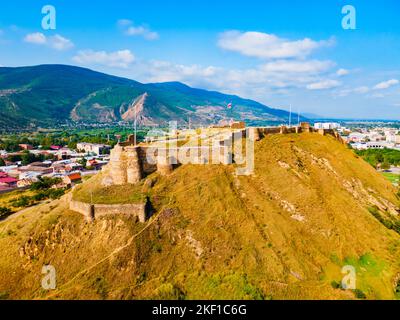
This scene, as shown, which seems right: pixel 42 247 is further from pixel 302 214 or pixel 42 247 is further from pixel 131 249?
pixel 302 214

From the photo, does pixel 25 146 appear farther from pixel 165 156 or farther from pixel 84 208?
pixel 84 208

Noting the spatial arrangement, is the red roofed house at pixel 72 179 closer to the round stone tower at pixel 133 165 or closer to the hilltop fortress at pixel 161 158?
the hilltop fortress at pixel 161 158

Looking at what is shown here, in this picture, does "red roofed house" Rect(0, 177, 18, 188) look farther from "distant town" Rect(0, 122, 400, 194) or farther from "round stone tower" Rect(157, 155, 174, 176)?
"round stone tower" Rect(157, 155, 174, 176)

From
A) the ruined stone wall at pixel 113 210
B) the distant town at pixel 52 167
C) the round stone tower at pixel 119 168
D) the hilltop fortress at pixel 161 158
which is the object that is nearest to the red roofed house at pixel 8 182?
the distant town at pixel 52 167

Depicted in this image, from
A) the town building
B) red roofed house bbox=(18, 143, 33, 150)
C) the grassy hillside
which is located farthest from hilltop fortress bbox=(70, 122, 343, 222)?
red roofed house bbox=(18, 143, 33, 150)

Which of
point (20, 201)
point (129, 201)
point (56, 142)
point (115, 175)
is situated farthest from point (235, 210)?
point (56, 142)

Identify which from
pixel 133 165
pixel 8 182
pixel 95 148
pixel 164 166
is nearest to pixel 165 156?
pixel 164 166
